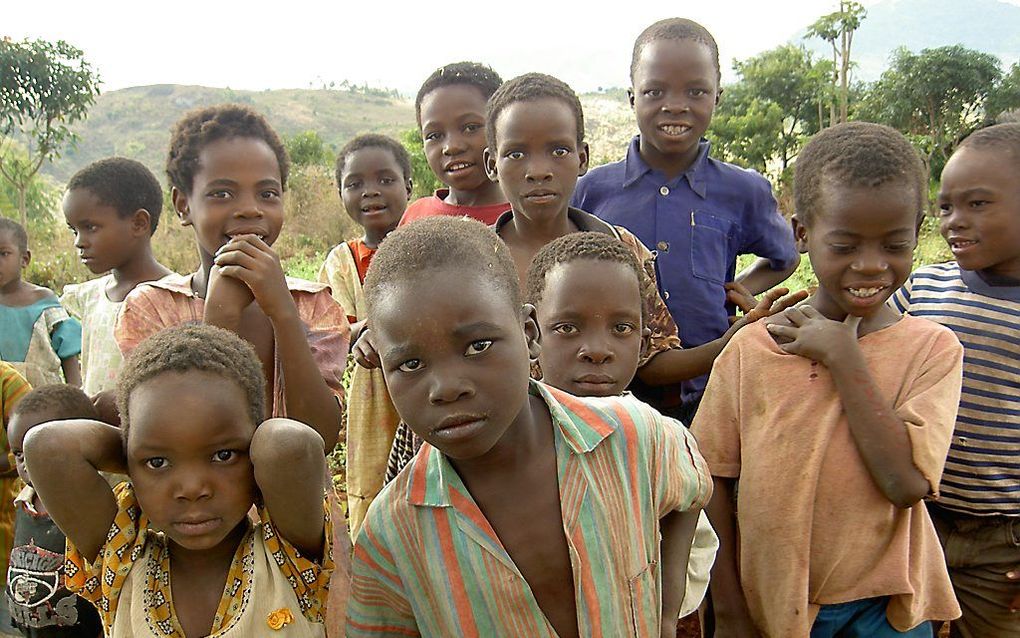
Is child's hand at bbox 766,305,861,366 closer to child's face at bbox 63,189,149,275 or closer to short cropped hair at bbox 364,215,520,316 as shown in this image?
short cropped hair at bbox 364,215,520,316

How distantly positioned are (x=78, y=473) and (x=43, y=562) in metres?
0.86

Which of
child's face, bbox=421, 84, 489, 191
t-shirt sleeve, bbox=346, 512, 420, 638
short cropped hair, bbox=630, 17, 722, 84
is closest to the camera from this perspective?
t-shirt sleeve, bbox=346, 512, 420, 638

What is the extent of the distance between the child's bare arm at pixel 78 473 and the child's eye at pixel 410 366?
70 centimetres

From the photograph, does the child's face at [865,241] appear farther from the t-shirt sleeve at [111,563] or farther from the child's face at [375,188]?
the child's face at [375,188]

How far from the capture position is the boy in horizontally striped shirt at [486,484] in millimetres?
1369

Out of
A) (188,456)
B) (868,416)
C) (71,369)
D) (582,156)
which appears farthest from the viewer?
(71,369)

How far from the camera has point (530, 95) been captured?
2.48 meters

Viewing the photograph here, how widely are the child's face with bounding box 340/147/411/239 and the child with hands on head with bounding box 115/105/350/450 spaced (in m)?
1.46

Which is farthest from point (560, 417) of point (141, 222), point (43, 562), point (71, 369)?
point (71, 369)

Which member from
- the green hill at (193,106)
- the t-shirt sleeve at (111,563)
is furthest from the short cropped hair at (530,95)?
the green hill at (193,106)

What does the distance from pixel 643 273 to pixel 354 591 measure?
3.87 feet

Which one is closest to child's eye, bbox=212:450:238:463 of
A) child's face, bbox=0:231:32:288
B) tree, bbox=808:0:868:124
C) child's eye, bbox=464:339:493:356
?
child's eye, bbox=464:339:493:356

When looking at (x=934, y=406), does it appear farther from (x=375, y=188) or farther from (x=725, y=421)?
(x=375, y=188)

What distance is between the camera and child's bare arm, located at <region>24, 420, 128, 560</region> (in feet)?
5.06
